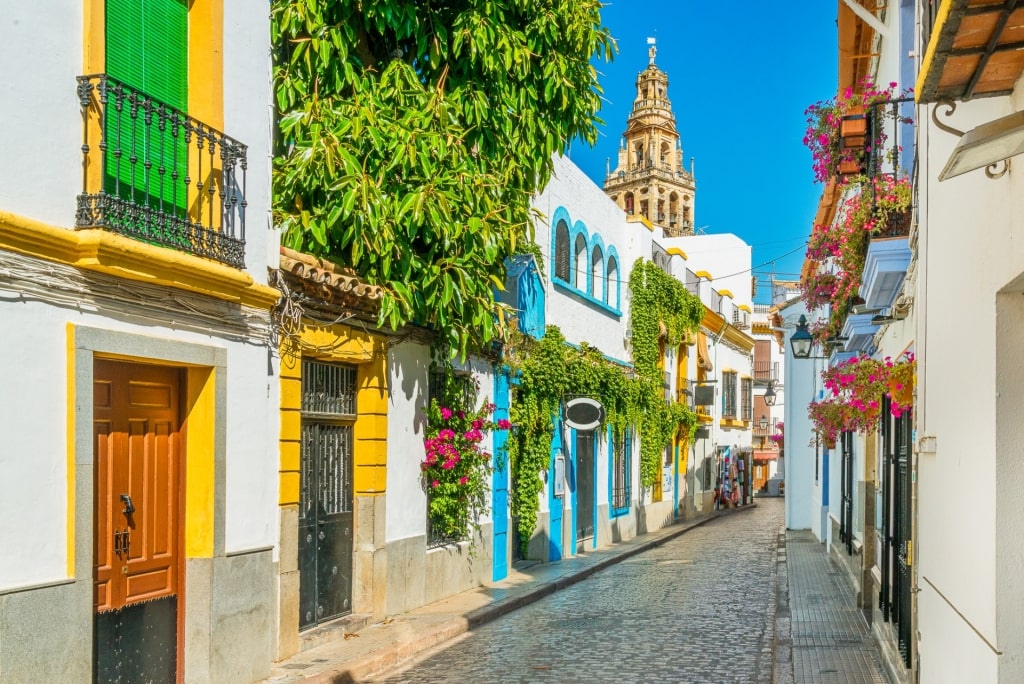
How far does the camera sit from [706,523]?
33.1m

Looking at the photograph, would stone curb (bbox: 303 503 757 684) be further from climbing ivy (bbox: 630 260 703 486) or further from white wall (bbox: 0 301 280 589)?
climbing ivy (bbox: 630 260 703 486)

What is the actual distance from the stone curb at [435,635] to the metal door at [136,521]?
4.53 ft

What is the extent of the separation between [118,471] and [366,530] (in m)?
4.08

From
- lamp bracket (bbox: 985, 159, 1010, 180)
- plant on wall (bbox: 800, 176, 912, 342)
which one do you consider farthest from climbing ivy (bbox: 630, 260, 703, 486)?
lamp bracket (bbox: 985, 159, 1010, 180)

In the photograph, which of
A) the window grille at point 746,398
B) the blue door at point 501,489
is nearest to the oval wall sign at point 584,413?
the blue door at point 501,489

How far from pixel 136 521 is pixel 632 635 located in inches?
231

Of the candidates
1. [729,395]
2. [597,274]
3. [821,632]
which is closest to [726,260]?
[729,395]

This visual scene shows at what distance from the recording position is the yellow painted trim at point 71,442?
678cm

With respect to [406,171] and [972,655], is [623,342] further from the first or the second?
[972,655]

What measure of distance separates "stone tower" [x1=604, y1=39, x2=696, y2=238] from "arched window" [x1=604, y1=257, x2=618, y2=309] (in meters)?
45.9

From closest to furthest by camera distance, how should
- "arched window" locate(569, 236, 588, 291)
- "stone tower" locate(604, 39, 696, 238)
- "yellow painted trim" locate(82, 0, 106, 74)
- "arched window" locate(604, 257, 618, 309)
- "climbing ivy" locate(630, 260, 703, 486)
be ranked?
"yellow painted trim" locate(82, 0, 106, 74) < "arched window" locate(569, 236, 588, 291) < "arched window" locate(604, 257, 618, 309) < "climbing ivy" locate(630, 260, 703, 486) < "stone tower" locate(604, 39, 696, 238)

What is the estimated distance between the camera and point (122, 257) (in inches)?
281

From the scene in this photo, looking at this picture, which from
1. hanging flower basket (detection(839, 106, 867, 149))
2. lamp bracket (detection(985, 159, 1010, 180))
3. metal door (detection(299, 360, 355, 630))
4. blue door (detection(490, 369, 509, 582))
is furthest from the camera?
blue door (detection(490, 369, 509, 582))

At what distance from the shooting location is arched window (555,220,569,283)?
66.7ft
